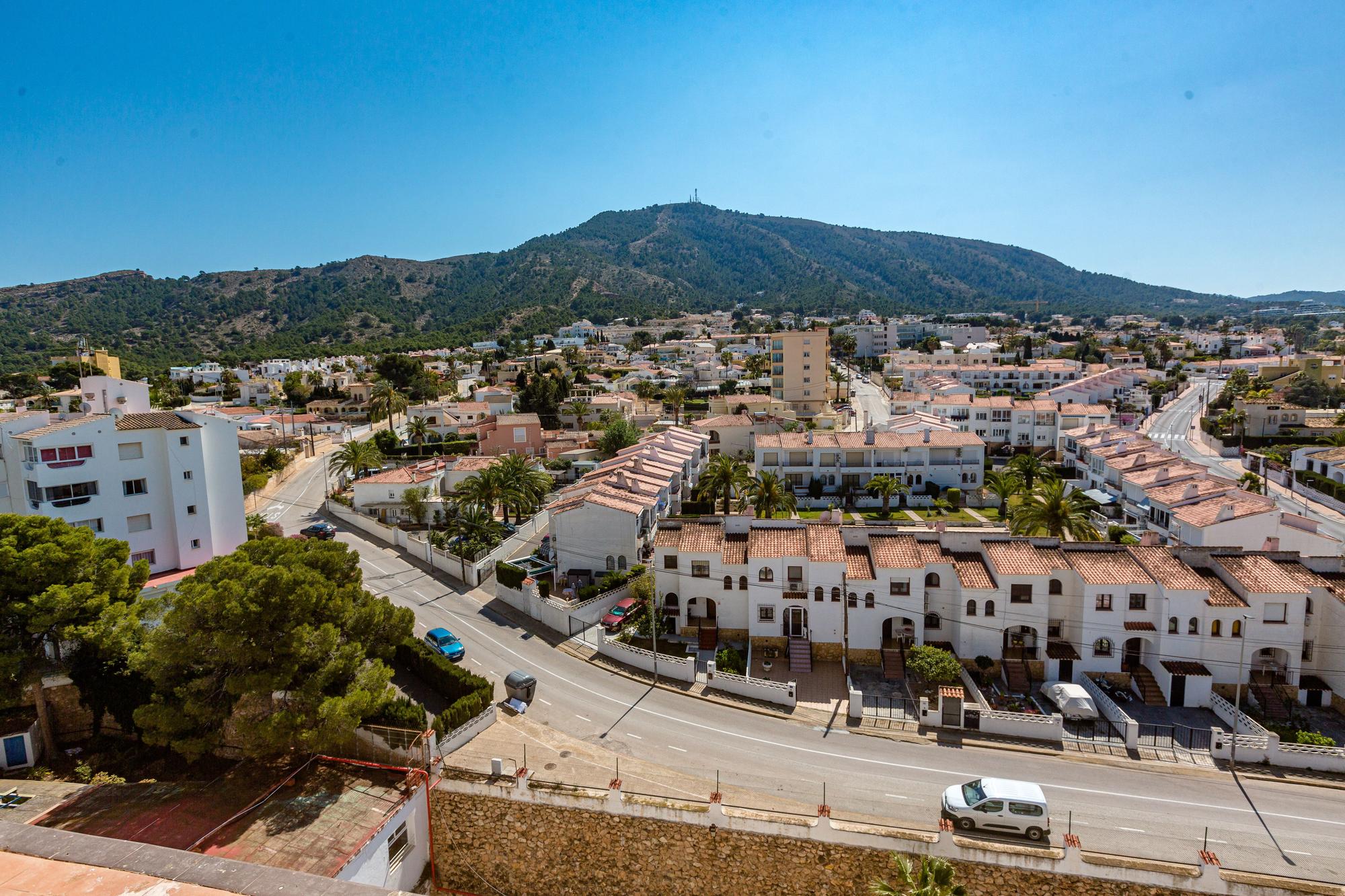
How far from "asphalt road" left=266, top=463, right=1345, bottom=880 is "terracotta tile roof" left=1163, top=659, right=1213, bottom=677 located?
7178 mm

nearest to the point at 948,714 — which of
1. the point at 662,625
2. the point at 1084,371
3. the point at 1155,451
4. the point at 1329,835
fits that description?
the point at 1329,835

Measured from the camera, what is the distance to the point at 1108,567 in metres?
36.4

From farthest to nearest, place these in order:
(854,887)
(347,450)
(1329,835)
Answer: (347,450), (1329,835), (854,887)

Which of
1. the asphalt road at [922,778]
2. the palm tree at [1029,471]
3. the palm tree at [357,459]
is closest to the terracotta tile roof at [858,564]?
the asphalt road at [922,778]

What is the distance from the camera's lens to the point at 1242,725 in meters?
30.9

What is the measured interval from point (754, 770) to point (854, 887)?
18.2 ft

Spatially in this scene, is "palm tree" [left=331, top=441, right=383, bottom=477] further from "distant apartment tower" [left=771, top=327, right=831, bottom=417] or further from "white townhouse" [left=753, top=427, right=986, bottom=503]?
"distant apartment tower" [left=771, top=327, right=831, bottom=417]

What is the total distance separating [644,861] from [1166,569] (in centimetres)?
2980

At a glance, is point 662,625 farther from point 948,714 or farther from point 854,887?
point 854,887

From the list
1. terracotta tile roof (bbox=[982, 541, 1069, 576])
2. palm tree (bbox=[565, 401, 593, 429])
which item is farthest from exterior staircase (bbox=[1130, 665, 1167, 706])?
palm tree (bbox=[565, 401, 593, 429])

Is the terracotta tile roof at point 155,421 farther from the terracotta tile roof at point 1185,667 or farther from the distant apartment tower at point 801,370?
the distant apartment tower at point 801,370

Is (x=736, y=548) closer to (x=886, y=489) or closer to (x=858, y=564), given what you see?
(x=858, y=564)

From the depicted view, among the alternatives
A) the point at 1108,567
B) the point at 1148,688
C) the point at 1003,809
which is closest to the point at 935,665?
the point at 1003,809

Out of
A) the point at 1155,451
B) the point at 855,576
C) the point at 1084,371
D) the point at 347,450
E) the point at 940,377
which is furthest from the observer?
the point at 1084,371
